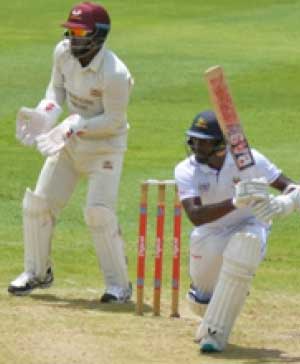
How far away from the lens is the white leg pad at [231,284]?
8227 millimetres

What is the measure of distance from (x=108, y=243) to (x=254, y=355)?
216 cm

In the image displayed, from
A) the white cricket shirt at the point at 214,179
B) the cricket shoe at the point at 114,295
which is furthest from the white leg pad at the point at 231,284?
the cricket shoe at the point at 114,295

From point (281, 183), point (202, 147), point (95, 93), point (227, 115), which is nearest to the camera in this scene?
point (227, 115)

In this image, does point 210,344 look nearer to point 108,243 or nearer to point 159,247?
point 159,247

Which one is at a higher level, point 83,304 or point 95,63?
point 95,63

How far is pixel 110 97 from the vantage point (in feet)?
32.7

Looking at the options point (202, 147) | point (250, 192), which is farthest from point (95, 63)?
point (250, 192)

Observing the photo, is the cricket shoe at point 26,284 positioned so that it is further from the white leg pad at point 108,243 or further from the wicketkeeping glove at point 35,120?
the wicketkeeping glove at point 35,120

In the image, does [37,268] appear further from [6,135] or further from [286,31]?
[286,31]

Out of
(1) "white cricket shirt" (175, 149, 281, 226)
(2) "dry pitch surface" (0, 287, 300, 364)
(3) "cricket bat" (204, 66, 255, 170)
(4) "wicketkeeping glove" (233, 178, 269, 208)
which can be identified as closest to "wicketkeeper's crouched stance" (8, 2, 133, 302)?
(2) "dry pitch surface" (0, 287, 300, 364)

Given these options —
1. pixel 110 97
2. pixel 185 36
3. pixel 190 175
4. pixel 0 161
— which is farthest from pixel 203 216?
pixel 185 36

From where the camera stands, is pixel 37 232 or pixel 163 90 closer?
pixel 37 232

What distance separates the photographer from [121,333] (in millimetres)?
8844

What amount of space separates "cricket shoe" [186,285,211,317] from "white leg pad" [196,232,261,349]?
508 mm
